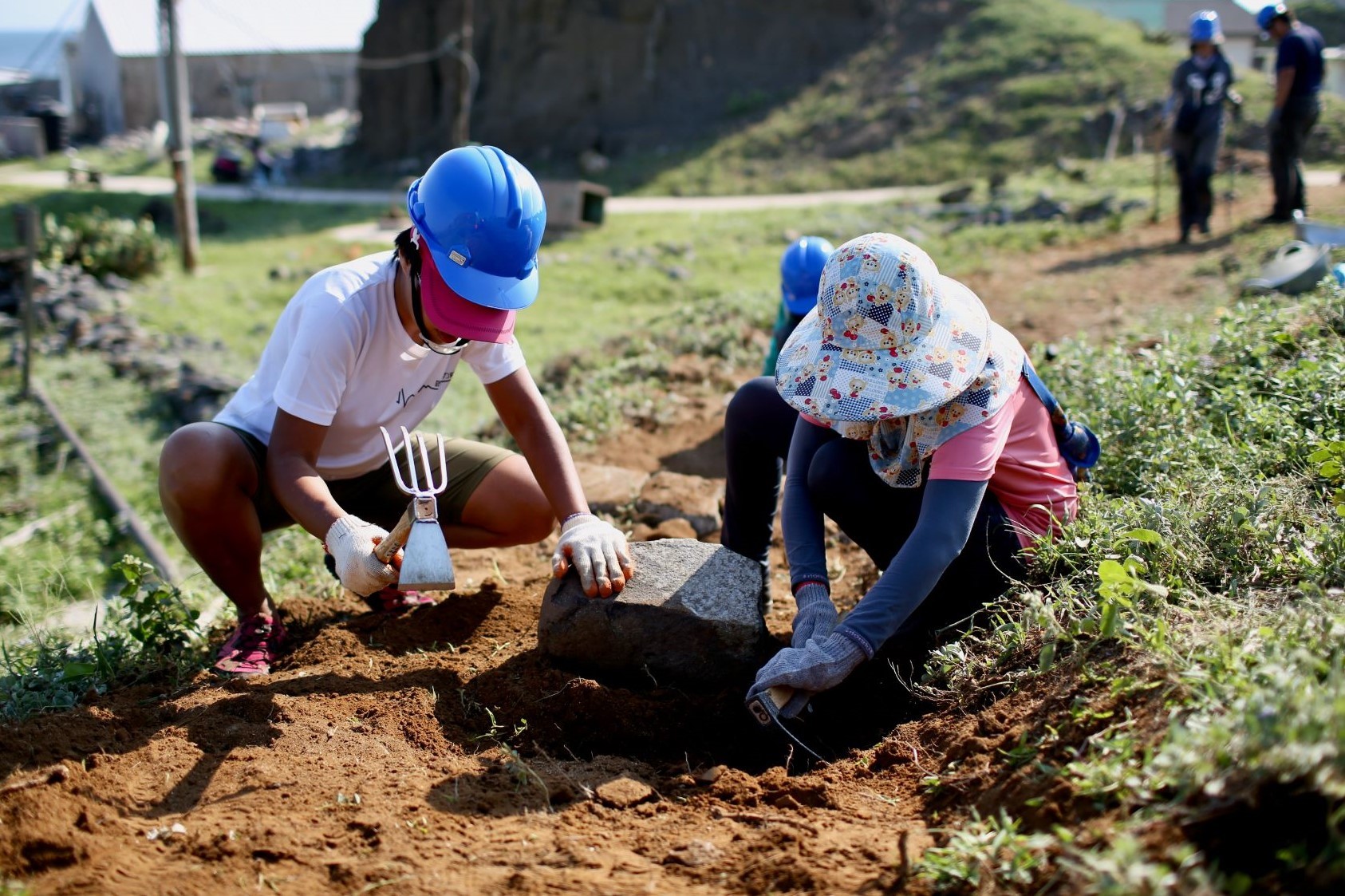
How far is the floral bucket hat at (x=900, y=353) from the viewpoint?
2.28 metres

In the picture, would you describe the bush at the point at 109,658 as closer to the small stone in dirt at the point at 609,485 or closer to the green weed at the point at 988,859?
the small stone in dirt at the point at 609,485

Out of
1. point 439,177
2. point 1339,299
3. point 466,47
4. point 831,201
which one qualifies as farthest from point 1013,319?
point 466,47

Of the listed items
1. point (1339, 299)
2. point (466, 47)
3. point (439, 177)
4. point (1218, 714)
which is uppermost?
point (466, 47)

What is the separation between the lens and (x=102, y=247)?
33.7ft

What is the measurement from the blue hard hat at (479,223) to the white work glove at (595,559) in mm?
585

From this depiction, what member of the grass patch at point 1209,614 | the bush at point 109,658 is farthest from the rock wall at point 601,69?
the bush at point 109,658

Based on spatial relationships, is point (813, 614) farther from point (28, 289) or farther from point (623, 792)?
point (28, 289)

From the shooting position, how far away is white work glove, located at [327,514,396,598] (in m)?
2.54

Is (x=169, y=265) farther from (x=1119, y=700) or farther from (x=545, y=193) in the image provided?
(x=1119, y=700)

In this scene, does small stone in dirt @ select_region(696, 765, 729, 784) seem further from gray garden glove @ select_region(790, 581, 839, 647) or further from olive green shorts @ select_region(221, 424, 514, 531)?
olive green shorts @ select_region(221, 424, 514, 531)

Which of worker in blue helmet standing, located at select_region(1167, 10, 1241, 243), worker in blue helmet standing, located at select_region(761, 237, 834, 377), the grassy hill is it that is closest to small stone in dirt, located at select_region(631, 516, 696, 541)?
worker in blue helmet standing, located at select_region(761, 237, 834, 377)

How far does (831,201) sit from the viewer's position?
47.1 ft

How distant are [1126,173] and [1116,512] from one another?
444 inches

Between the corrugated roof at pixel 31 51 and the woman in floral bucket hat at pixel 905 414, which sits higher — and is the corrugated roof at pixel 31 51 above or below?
above
